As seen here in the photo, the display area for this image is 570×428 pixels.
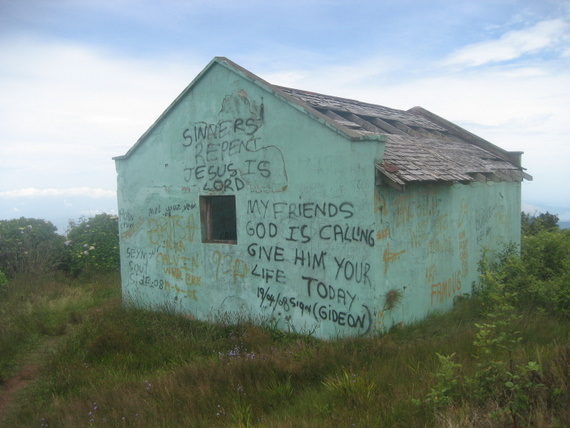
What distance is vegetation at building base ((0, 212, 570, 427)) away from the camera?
4.06 metres

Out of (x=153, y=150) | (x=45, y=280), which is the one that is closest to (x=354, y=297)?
(x=153, y=150)

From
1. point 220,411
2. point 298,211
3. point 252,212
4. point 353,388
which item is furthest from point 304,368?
point 252,212

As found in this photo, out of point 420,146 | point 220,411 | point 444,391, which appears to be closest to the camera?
point 444,391

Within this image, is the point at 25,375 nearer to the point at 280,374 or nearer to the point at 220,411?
the point at 220,411

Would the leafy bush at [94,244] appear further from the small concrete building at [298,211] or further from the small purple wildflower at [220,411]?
the small purple wildflower at [220,411]

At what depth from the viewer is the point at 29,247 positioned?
1509cm

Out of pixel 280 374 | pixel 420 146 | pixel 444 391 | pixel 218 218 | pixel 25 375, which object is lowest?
pixel 25 375

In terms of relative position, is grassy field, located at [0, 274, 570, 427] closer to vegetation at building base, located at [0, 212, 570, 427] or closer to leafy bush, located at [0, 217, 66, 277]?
vegetation at building base, located at [0, 212, 570, 427]

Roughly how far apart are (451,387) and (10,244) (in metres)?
14.7

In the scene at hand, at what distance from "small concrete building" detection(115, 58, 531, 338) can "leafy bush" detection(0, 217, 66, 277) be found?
5.14m

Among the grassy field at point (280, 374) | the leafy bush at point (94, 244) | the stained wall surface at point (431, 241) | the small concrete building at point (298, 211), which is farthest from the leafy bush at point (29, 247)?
the stained wall surface at point (431, 241)

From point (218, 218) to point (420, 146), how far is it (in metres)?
4.33

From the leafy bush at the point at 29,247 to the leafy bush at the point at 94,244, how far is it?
47 cm

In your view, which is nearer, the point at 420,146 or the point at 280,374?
the point at 280,374
